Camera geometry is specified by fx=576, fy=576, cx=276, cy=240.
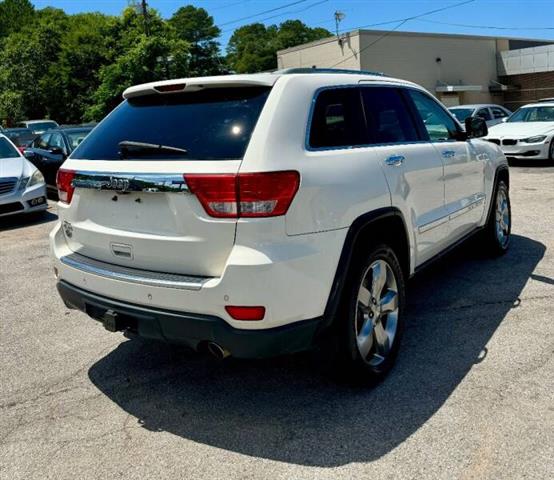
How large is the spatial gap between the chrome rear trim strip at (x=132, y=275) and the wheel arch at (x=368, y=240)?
68 centimetres

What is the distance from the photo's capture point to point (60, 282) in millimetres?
3613

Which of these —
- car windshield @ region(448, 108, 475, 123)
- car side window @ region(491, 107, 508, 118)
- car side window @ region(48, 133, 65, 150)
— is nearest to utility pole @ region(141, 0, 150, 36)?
car windshield @ region(448, 108, 475, 123)

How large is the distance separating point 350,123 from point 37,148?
34.6ft

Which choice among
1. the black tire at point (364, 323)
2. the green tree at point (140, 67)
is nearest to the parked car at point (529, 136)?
the black tire at point (364, 323)

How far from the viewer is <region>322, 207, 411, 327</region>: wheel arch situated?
3012 millimetres

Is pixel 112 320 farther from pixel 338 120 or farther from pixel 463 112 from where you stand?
pixel 463 112

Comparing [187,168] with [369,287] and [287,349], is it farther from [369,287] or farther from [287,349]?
[369,287]

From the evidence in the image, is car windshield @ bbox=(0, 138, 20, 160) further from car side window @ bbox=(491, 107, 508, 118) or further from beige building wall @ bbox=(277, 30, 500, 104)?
beige building wall @ bbox=(277, 30, 500, 104)

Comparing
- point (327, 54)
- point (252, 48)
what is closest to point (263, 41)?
point (252, 48)

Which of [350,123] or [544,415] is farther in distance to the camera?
[350,123]

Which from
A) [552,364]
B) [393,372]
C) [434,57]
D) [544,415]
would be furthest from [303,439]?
[434,57]

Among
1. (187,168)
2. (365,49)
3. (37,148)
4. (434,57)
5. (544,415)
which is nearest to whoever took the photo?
(187,168)

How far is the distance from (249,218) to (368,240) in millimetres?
923

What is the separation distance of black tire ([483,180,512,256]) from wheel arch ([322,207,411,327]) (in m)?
2.31
